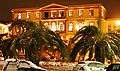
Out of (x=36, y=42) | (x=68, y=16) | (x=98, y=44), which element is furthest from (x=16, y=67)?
(x=68, y=16)

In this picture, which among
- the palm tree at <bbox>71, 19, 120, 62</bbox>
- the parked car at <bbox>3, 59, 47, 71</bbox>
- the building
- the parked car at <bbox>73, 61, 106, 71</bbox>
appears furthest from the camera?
the building

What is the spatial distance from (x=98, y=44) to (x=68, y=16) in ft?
136

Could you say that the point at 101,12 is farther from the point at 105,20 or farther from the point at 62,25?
the point at 62,25

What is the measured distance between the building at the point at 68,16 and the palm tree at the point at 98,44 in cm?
3596

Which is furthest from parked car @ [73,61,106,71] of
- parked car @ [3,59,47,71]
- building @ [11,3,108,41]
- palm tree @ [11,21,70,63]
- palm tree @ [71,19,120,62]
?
building @ [11,3,108,41]

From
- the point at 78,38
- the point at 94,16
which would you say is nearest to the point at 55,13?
the point at 94,16

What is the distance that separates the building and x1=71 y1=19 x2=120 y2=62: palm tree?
35960 mm

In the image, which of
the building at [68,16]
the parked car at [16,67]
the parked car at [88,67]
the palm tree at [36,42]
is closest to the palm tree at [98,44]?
the palm tree at [36,42]

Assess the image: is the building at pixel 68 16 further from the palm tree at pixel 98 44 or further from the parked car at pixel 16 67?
the parked car at pixel 16 67

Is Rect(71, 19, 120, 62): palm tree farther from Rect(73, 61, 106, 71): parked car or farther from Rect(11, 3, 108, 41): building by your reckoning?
Rect(11, 3, 108, 41): building

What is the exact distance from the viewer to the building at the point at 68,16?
77.3 meters

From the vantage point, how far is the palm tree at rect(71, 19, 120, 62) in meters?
37.8

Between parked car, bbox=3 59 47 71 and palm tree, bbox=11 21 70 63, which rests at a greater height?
parked car, bbox=3 59 47 71

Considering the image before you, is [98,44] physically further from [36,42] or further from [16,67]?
[16,67]
